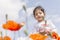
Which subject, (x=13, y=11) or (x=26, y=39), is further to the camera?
(x=13, y=11)

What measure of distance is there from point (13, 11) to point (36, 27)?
23 cm

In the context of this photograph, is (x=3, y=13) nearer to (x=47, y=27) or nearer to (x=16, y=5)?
(x=16, y=5)

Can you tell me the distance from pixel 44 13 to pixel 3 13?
1.04 feet

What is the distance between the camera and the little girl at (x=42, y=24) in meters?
1.19

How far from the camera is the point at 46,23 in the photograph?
1.21m

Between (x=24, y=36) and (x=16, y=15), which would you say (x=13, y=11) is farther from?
(x=24, y=36)

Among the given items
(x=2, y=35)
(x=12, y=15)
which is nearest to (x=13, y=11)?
(x=12, y=15)

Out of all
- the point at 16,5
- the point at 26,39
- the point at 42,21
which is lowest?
the point at 26,39

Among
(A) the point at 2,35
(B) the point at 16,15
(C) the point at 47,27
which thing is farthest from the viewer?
(C) the point at 47,27

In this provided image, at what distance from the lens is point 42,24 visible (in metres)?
1.23

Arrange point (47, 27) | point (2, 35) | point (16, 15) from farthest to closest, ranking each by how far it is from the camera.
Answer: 1. point (47, 27)
2. point (16, 15)
3. point (2, 35)

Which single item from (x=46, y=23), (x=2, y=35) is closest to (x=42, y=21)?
(x=46, y=23)

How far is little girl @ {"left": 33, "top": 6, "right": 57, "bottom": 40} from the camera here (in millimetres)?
1194

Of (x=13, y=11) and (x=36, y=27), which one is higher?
(x=13, y=11)
